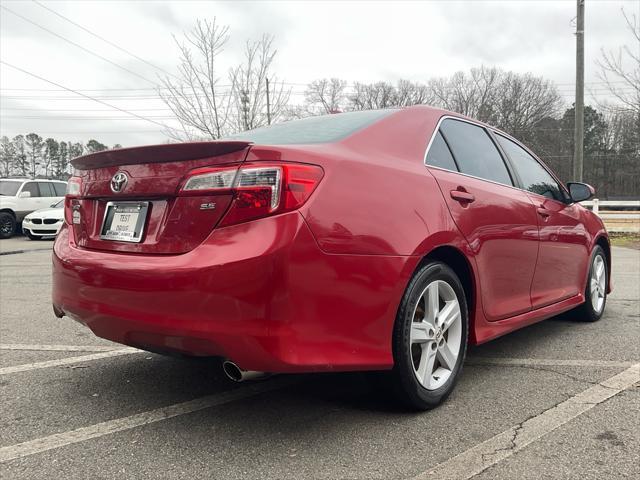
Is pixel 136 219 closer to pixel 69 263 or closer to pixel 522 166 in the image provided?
pixel 69 263

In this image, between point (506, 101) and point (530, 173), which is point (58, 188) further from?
point (506, 101)

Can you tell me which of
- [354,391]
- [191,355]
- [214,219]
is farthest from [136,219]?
[354,391]

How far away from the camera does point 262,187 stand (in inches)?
84.0

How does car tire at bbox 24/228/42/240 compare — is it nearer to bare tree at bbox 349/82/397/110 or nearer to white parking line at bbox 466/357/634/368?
white parking line at bbox 466/357/634/368

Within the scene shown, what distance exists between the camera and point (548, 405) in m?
2.76

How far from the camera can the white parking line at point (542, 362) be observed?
3.46m

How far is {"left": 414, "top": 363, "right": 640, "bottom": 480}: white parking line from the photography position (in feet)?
6.82

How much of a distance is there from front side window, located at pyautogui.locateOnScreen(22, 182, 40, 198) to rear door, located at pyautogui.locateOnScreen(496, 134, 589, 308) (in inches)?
Answer: 677

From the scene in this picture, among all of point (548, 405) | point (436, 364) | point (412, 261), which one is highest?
point (412, 261)

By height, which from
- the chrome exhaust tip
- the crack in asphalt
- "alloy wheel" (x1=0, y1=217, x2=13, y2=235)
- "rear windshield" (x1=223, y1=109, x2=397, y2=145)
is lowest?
the crack in asphalt

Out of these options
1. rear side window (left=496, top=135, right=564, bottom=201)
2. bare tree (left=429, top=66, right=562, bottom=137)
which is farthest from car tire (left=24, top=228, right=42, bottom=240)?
bare tree (left=429, top=66, right=562, bottom=137)

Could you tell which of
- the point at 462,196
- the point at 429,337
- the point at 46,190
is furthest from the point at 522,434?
the point at 46,190

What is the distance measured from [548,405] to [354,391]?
99cm

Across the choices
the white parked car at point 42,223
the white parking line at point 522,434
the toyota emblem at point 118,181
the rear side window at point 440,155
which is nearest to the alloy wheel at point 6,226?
the white parked car at point 42,223
